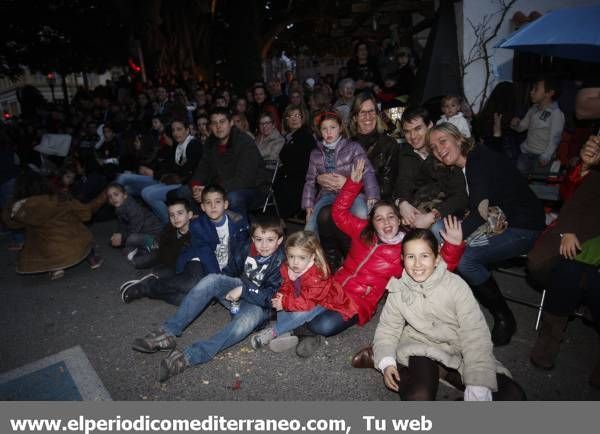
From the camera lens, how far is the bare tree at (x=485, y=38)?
7.17m

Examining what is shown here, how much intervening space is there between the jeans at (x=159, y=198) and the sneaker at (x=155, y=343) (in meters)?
2.69

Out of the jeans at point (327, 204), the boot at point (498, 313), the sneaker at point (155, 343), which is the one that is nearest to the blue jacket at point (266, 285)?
the sneaker at point (155, 343)

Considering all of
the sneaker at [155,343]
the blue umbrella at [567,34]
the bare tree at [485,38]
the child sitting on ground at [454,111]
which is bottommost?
the sneaker at [155,343]

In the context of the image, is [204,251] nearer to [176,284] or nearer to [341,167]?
[176,284]

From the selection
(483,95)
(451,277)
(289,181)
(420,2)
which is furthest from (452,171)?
(420,2)

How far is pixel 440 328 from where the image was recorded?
8.71 ft

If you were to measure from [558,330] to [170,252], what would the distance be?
3.90m

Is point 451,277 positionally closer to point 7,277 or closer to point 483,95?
point 7,277

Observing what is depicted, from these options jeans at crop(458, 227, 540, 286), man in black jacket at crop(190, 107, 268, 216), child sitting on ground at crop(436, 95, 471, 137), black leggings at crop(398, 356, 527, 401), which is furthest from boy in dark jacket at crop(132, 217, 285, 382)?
child sitting on ground at crop(436, 95, 471, 137)

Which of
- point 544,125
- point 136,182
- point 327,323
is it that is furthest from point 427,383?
point 136,182

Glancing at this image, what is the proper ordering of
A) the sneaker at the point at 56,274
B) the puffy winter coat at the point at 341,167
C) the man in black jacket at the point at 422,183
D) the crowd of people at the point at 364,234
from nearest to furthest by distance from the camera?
the crowd of people at the point at 364,234 < the man in black jacket at the point at 422,183 < the puffy winter coat at the point at 341,167 < the sneaker at the point at 56,274

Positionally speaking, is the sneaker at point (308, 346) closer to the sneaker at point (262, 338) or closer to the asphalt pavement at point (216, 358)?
the asphalt pavement at point (216, 358)

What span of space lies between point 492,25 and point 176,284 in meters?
7.10

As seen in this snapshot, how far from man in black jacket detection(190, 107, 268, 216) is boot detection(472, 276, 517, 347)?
289 cm
